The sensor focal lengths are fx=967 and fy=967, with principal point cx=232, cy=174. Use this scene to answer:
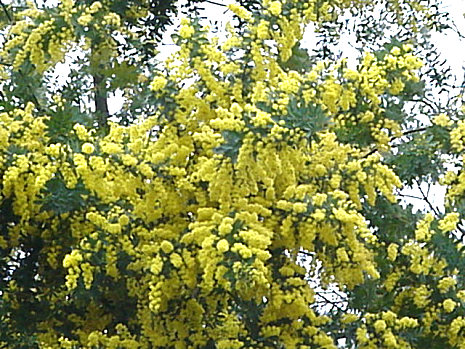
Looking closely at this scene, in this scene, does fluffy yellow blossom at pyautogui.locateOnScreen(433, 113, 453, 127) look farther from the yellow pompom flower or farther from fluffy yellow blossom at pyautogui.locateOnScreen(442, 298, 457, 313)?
the yellow pompom flower

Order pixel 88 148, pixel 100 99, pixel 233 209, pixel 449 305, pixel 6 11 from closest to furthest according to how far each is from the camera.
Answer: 1. pixel 233 209
2. pixel 88 148
3. pixel 449 305
4. pixel 6 11
5. pixel 100 99

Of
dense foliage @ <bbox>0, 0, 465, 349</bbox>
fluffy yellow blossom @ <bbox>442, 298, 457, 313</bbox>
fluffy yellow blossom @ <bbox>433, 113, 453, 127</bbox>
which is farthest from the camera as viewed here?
fluffy yellow blossom @ <bbox>433, 113, 453, 127</bbox>

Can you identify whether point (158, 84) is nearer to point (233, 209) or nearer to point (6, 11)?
point (233, 209)

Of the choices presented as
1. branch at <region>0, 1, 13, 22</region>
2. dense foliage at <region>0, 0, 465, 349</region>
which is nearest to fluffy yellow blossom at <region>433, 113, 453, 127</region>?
dense foliage at <region>0, 0, 465, 349</region>

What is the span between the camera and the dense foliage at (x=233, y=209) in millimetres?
4039

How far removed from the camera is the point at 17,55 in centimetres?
527

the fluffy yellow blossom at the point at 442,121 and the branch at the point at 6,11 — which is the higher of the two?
the branch at the point at 6,11

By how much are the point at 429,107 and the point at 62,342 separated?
2789mm

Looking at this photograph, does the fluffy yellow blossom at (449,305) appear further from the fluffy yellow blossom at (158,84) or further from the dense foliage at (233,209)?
the fluffy yellow blossom at (158,84)

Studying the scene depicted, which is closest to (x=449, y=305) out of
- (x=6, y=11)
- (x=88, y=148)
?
(x=88, y=148)

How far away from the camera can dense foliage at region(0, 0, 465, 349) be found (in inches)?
159

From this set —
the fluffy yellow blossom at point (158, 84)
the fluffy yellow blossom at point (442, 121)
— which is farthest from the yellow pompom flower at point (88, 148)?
the fluffy yellow blossom at point (442, 121)

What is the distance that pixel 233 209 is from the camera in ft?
13.4

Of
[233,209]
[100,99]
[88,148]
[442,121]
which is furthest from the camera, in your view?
[100,99]
